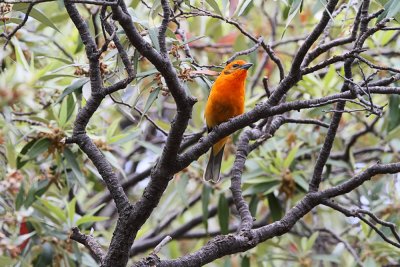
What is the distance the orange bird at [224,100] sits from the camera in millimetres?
3777

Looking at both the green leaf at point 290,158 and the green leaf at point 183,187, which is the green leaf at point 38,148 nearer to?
the green leaf at point 183,187

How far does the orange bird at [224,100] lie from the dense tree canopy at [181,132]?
0.51 ft

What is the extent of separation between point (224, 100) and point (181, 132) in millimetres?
1593

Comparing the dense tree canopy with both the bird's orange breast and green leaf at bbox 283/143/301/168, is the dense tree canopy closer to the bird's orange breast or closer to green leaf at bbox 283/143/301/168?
green leaf at bbox 283/143/301/168

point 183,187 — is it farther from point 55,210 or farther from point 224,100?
point 55,210

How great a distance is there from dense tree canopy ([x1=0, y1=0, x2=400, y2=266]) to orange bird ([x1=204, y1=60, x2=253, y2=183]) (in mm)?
157

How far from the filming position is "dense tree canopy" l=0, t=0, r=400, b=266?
233cm

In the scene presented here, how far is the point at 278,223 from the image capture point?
2.67 m

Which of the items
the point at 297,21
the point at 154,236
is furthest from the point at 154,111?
the point at 297,21

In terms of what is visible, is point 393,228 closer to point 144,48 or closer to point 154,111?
point 144,48

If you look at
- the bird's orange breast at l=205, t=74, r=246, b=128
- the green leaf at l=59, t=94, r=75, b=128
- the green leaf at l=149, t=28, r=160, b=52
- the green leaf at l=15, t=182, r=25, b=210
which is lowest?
the green leaf at l=149, t=28, r=160, b=52

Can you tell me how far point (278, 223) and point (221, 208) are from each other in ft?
5.18

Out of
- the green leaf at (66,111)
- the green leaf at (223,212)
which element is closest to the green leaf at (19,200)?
the green leaf at (66,111)

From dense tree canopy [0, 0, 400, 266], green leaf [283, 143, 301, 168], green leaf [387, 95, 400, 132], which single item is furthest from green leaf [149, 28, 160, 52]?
green leaf [387, 95, 400, 132]
